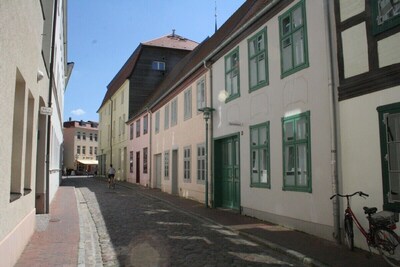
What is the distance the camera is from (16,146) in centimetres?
731

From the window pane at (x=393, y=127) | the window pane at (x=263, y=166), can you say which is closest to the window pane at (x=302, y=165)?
the window pane at (x=263, y=166)

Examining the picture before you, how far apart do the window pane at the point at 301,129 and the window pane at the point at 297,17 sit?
90.4 inches

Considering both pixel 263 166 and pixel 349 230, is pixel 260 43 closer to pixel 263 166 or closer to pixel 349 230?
pixel 263 166

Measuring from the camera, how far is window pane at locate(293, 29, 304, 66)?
9852 millimetres

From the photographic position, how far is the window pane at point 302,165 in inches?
377

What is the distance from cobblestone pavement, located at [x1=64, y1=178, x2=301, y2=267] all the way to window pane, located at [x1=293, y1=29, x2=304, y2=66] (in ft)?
14.2

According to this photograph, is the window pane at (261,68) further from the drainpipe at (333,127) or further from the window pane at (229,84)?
the drainpipe at (333,127)

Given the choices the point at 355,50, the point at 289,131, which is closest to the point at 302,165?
the point at 289,131

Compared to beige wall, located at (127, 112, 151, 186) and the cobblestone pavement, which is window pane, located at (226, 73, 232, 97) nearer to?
the cobblestone pavement

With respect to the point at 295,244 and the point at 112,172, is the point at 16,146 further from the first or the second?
the point at 112,172

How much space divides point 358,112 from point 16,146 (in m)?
6.20

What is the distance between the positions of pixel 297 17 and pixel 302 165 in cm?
354

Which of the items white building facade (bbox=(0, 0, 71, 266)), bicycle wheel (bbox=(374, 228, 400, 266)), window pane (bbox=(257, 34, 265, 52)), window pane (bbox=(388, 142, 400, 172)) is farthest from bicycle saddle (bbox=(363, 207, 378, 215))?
window pane (bbox=(257, 34, 265, 52))

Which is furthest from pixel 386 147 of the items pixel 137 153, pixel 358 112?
pixel 137 153
